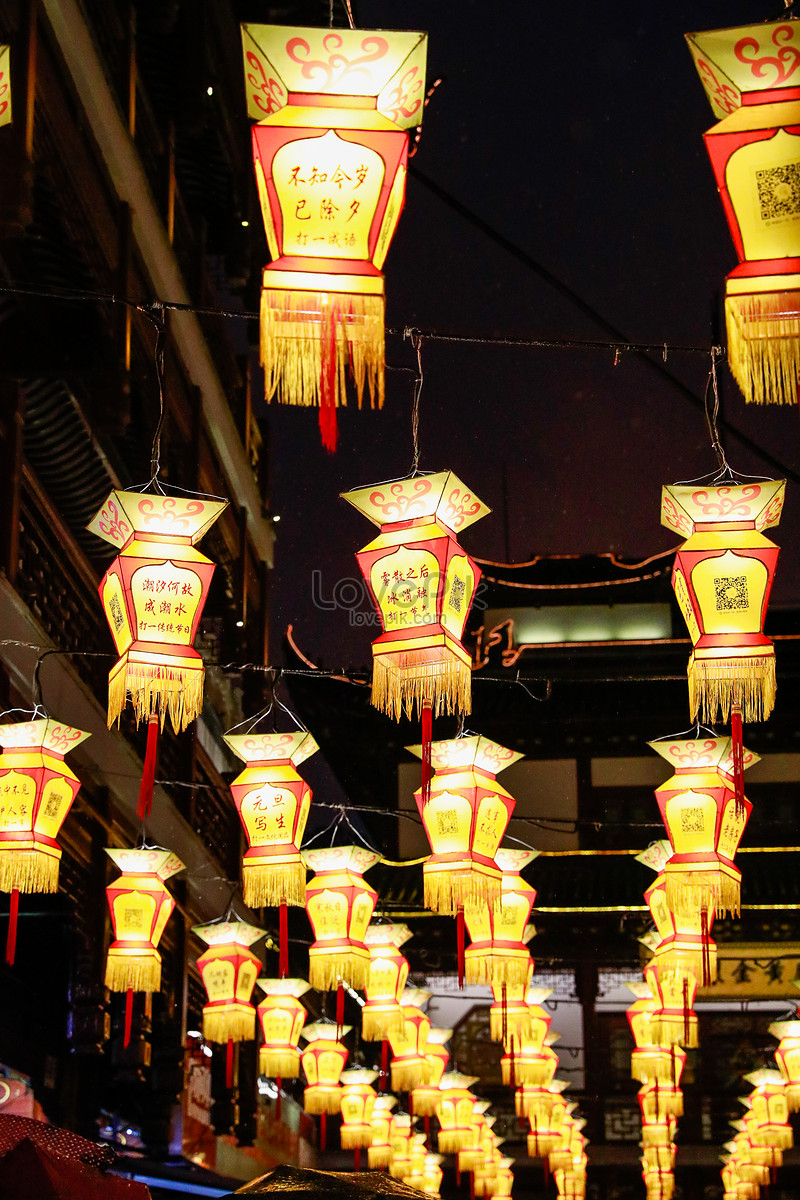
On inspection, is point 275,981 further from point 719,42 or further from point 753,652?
point 719,42

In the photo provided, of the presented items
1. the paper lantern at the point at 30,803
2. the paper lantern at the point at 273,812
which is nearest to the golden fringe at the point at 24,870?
the paper lantern at the point at 30,803

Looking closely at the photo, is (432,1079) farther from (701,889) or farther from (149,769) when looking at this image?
(149,769)

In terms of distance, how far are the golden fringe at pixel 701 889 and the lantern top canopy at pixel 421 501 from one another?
3.70 meters

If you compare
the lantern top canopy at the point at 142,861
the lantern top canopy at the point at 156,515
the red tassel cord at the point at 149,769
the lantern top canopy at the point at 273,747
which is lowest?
the lantern top canopy at the point at 142,861

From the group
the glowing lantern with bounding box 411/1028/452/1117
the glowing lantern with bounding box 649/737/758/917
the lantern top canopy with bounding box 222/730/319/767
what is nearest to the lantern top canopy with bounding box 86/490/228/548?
the lantern top canopy with bounding box 222/730/319/767

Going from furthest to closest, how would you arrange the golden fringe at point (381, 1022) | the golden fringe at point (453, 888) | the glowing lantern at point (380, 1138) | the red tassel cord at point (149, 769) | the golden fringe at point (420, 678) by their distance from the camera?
the glowing lantern at point (380, 1138) < the golden fringe at point (381, 1022) < the golden fringe at point (453, 888) < the golden fringe at point (420, 678) < the red tassel cord at point (149, 769)

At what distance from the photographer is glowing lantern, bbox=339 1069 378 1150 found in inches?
744

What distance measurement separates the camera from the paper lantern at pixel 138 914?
1127 centimetres

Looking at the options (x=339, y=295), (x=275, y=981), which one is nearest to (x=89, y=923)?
(x=275, y=981)

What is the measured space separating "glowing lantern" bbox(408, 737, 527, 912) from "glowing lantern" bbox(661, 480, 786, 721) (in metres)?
2.46

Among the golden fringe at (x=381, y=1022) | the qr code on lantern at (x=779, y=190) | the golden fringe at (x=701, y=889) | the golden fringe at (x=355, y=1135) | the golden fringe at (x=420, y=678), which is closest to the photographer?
the qr code on lantern at (x=779, y=190)

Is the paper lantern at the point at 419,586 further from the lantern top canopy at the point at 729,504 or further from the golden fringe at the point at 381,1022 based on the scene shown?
the golden fringe at the point at 381,1022

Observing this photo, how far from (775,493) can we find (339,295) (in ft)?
11.0

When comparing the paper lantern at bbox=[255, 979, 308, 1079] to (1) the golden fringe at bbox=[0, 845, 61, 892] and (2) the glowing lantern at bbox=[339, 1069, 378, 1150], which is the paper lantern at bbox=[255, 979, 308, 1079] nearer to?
(2) the glowing lantern at bbox=[339, 1069, 378, 1150]
